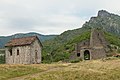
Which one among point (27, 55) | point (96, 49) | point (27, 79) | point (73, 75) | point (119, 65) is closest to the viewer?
point (27, 79)

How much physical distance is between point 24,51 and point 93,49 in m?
20.9

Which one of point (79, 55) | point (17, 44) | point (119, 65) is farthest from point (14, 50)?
point (119, 65)

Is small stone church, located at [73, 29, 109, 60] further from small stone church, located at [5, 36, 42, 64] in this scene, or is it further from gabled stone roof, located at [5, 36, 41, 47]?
gabled stone roof, located at [5, 36, 41, 47]

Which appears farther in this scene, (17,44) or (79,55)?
(79,55)

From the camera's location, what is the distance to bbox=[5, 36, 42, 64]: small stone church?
6356 cm

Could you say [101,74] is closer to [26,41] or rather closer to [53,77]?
[53,77]

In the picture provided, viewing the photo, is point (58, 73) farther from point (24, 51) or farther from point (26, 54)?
point (24, 51)

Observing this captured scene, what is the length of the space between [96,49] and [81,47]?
4982 mm

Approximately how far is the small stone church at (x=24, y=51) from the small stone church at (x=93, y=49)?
15710 mm

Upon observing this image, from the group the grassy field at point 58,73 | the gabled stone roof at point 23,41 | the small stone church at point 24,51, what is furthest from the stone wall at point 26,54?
the grassy field at point 58,73

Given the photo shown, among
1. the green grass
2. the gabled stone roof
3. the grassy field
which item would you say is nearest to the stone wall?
the gabled stone roof

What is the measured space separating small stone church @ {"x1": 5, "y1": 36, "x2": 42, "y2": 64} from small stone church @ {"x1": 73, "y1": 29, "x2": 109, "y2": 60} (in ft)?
51.5

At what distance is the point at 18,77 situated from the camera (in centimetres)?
3984

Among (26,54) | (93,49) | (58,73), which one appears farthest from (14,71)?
(93,49)
